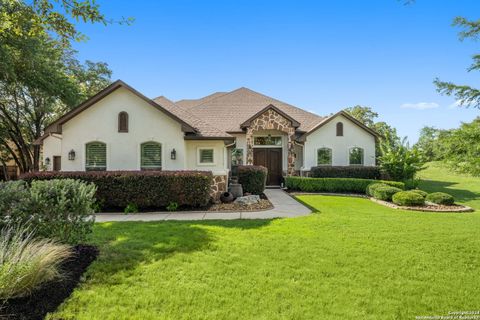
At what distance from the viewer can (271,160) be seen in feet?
60.1

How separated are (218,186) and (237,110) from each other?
957cm

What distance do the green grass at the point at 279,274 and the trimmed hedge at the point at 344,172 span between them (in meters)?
10.1

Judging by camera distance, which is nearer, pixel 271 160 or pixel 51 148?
pixel 51 148

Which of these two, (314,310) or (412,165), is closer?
(314,310)

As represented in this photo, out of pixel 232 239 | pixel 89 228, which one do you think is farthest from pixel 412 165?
pixel 89 228

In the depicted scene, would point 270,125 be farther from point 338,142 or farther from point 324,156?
point 338,142

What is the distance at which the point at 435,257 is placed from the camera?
16.8ft

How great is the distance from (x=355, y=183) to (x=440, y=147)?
11.9 metres

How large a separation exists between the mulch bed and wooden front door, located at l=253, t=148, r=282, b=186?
47.0ft

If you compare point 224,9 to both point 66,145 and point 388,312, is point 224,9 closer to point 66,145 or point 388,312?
point 66,145

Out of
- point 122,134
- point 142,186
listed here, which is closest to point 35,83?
point 122,134

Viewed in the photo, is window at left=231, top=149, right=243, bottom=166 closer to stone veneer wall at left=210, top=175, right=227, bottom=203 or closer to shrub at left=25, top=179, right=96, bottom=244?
stone veneer wall at left=210, top=175, right=227, bottom=203

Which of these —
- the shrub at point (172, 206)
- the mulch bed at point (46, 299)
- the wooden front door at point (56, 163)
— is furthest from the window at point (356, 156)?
the wooden front door at point (56, 163)

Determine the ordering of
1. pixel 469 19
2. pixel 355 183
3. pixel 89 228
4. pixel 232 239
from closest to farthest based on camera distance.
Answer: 1. pixel 469 19
2. pixel 89 228
3. pixel 232 239
4. pixel 355 183
